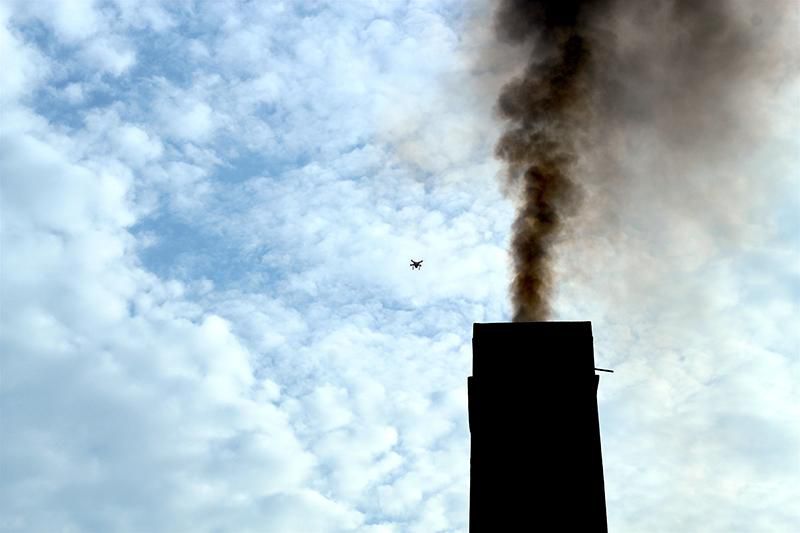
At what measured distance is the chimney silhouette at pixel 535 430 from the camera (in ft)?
100

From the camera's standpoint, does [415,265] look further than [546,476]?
Yes

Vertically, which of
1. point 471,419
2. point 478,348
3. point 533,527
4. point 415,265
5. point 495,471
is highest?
point 415,265

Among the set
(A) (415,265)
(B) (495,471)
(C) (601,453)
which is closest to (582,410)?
(C) (601,453)

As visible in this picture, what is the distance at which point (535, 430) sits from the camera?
3152 centimetres

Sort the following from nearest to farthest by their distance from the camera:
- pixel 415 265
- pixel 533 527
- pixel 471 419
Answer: pixel 533 527 < pixel 471 419 < pixel 415 265

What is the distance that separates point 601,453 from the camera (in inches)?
1231

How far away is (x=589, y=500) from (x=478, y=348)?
655cm

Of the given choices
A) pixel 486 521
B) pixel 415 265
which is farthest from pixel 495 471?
pixel 415 265

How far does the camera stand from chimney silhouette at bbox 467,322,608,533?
3062 cm

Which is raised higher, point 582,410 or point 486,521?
point 582,410

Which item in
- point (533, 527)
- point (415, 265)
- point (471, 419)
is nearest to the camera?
point (533, 527)

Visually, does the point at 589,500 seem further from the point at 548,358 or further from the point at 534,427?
the point at 548,358

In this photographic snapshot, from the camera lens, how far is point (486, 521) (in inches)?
1207

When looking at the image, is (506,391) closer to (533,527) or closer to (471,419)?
(471,419)
